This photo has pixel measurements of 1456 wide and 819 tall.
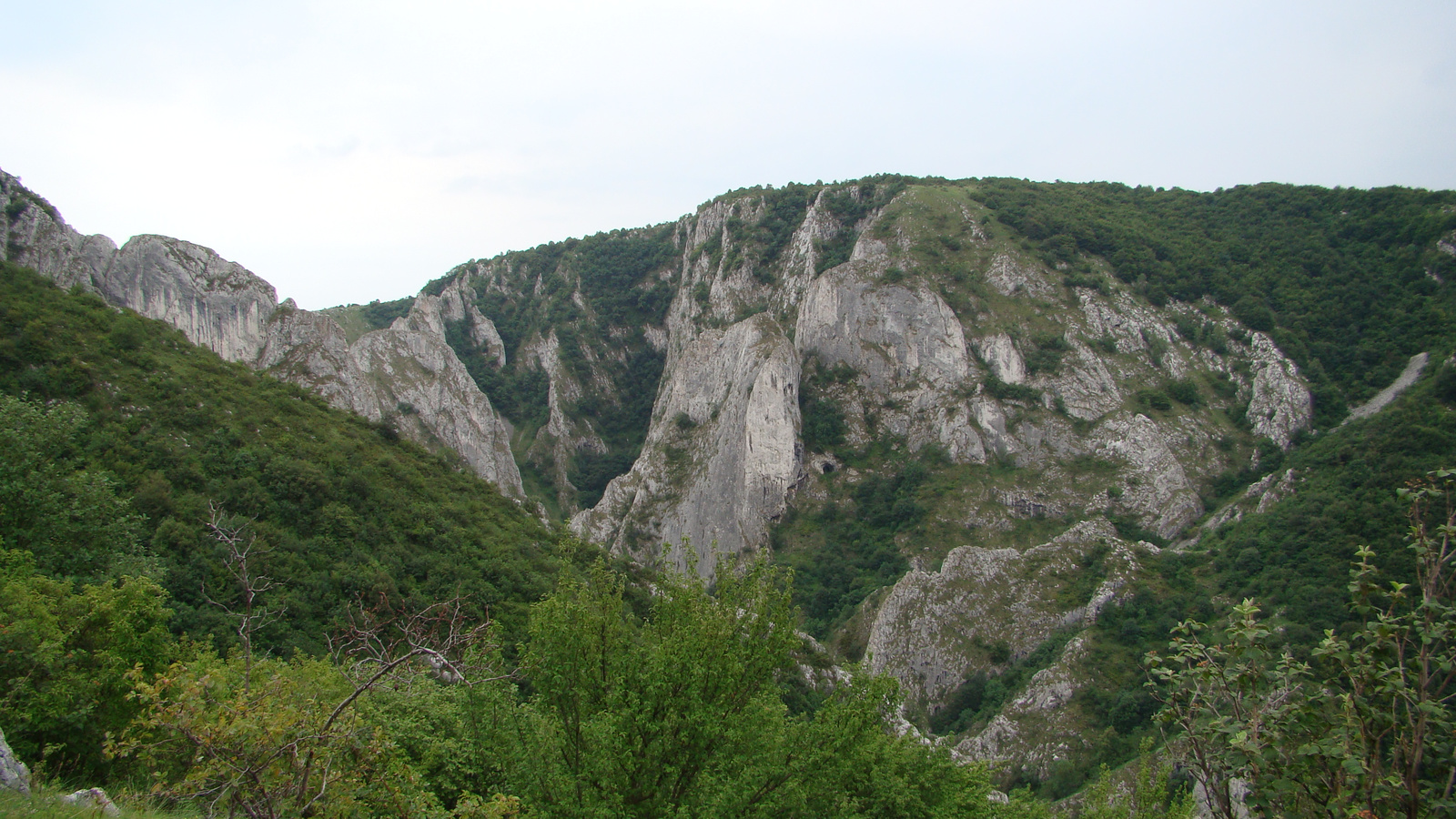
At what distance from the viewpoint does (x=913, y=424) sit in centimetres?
7550

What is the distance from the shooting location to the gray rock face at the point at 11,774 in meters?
6.95

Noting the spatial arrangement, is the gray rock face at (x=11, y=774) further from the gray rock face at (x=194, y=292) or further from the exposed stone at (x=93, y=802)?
the gray rock face at (x=194, y=292)

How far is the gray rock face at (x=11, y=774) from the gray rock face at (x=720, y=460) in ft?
204

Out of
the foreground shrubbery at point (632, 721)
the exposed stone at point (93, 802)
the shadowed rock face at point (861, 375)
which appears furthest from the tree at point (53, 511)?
the shadowed rock face at point (861, 375)

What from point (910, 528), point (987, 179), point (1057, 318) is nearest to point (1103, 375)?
point (1057, 318)

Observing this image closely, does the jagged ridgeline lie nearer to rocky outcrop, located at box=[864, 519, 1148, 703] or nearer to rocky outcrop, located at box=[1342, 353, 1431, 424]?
rocky outcrop, located at box=[864, 519, 1148, 703]

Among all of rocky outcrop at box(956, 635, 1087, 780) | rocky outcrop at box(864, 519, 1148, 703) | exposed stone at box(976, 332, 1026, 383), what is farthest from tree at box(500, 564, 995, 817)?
exposed stone at box(976, 332, 1026, 383)

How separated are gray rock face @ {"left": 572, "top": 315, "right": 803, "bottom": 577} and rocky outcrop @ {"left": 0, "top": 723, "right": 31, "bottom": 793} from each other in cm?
6212

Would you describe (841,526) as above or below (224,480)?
below

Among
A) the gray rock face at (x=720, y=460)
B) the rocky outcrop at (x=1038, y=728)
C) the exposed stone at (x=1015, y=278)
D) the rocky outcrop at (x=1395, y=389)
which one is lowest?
Result: the rocky outcrop at (x=1038, y=728)

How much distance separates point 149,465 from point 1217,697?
1081 inches

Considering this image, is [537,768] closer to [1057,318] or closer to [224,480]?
[224,480]

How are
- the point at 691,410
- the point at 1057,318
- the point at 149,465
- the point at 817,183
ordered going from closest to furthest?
1. the point at 149,465
2. the point at 1057,318
3. the point at 691,410
4. the point at 817,183

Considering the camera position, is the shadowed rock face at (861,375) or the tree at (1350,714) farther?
the shadowed rock face at (861,375)
